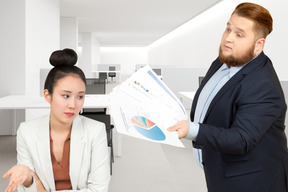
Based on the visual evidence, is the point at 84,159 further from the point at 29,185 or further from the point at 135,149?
the point at 135,149

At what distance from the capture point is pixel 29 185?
4.07ft

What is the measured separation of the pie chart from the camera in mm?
1028

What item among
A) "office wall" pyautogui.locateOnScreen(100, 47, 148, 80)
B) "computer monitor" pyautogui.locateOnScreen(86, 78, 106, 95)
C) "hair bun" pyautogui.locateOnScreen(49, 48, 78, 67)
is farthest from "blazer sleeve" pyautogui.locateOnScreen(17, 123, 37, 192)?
"office wall" pyautogui.locateOnScreen(100, 47, 148, 80)

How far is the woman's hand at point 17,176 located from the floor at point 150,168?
74.9 inches

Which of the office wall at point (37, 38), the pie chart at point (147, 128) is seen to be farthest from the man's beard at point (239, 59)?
the office wall at point (37, 38)

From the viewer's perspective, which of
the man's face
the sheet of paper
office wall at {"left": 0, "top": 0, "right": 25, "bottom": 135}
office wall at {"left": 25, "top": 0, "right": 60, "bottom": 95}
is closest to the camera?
the sheet of paper

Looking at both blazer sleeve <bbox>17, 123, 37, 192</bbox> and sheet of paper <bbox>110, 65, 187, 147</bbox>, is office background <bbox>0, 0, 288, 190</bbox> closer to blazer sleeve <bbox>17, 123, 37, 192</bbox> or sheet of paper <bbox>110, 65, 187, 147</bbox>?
blazer sleeve <bbox>17, 123, 37, 192</bbox>

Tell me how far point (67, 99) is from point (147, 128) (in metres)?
0.47

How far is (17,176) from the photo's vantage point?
114cm

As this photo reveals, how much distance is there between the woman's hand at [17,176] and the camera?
1.11 m

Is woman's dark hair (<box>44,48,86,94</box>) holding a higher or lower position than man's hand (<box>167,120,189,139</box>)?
higher

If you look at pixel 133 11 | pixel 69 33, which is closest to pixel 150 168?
pixel 133 11

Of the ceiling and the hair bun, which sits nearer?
the hair bun

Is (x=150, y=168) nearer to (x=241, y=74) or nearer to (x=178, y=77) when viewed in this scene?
(x=241, y=74)
